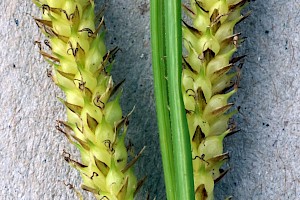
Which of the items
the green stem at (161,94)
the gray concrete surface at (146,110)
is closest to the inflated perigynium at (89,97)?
the green stem at (161,94)

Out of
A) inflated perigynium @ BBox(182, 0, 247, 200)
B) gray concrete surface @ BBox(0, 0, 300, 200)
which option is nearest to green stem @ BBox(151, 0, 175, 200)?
inflated perigynium @ BBox(182, 0, 247, 200)

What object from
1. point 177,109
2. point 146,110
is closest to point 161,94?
point 177,109

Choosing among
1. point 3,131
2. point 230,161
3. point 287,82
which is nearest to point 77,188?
point 3,131

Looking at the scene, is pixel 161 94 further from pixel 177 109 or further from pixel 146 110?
pixel 146 110

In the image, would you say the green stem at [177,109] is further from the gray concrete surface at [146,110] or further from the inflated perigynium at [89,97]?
the gray concrete surface at [146,110]

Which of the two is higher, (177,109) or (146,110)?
(146,110)

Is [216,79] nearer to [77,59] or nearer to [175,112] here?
[175,112]
